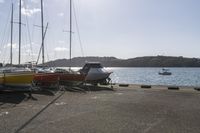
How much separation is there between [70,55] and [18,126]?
26.9m

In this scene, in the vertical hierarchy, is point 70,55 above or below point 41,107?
above

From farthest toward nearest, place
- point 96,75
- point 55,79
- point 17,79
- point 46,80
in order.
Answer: point 96,75, point 55,79, point 46,80, point 17,79

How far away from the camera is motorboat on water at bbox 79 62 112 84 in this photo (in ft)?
98.0

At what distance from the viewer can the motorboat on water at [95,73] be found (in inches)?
1176

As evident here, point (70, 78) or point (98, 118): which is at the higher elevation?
point (70, 78)

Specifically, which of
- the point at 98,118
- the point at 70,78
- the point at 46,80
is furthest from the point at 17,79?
the point at 98,118

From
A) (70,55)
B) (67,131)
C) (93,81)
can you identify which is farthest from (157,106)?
(70,55)

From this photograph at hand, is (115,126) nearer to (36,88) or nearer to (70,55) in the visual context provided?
(36,88)

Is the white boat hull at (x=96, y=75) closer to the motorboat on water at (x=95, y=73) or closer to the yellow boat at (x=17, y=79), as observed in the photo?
the motorboat on water at (x=95, y=73)

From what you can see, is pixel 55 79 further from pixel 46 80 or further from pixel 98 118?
pixel 98 118

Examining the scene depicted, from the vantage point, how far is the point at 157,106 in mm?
14094

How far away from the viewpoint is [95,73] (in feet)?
98.9

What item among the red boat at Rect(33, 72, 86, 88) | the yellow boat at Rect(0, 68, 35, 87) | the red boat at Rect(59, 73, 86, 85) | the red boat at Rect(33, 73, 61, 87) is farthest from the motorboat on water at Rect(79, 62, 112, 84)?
the yellow boat at Rect(0, 68, 35, 87)

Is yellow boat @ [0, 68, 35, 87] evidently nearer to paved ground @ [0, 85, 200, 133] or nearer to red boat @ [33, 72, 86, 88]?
red boat @ [33, 72, 86, 88]
